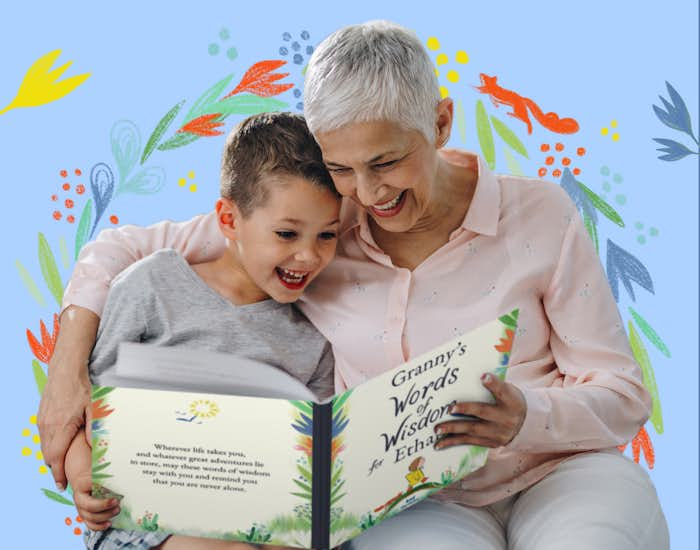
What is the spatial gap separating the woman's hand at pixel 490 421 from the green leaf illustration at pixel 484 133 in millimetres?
921

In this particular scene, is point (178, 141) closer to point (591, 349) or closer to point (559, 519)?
point (591, 349)

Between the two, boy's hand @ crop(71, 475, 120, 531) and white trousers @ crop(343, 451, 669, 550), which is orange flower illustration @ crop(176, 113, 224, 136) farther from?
white trousers @ crop(343, 451, 669, 550)

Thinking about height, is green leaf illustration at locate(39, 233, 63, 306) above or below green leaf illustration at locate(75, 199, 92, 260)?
below

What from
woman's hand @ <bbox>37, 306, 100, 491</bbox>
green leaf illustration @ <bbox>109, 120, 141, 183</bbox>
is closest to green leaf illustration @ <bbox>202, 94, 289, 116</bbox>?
green leaf illustration @ <bbox>109, 120, 141, 183</bbox>

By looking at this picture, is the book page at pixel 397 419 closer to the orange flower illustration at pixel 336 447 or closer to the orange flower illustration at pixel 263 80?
the orange flower illustration at pixel 336 447

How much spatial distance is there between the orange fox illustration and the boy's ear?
771 mm

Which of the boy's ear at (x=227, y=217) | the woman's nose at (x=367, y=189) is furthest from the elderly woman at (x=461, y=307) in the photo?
the boy's ear at (x=227, y=217)

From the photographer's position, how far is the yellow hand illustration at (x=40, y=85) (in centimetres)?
271

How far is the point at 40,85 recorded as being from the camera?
2721mm

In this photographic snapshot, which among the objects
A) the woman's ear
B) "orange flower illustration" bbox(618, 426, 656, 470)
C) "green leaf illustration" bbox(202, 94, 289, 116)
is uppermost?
the woman's ear

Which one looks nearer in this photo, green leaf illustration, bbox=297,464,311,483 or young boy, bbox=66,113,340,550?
green leaf illustration, bbox=297,464,311,483

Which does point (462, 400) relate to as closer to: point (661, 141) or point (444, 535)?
point (444, 535)

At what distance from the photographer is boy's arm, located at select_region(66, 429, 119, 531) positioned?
76.2 inches

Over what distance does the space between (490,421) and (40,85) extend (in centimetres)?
151
